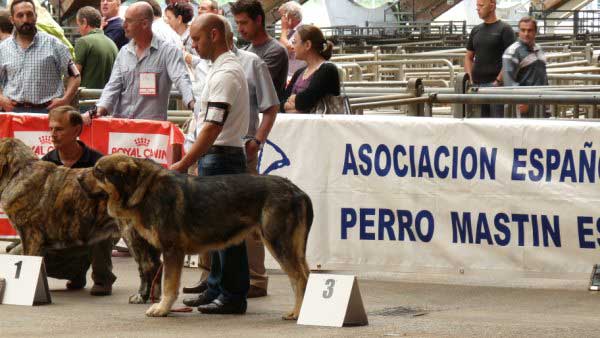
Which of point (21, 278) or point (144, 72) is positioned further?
point (144, 72)

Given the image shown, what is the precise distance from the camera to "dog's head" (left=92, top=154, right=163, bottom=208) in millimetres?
8719

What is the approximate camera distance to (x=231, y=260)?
899 centimetres

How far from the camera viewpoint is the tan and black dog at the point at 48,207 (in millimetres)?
9766

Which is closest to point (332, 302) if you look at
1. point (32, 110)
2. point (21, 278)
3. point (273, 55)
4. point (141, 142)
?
point (21, 278)

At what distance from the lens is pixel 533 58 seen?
1483 centimetres

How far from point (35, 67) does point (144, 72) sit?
1.44 metres

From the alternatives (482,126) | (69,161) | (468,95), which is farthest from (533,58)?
(69,161)

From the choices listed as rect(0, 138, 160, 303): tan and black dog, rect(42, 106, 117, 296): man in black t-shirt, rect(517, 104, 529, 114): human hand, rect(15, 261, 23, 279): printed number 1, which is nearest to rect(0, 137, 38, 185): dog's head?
rect(0, 138, 160, 303): tan and black dog

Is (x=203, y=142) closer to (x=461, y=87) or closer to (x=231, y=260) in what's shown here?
(x=231, y=260)

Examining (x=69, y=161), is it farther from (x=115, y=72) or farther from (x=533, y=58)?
(x=533, y=58)

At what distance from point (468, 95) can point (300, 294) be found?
3389 mm

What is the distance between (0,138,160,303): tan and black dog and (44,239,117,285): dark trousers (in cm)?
15

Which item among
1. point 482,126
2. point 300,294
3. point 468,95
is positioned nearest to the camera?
point 300,294

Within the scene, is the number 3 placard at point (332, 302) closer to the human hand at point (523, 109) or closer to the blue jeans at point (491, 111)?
the blue jeans at point (491, 111)
